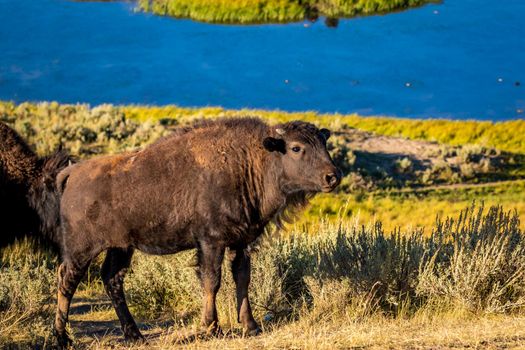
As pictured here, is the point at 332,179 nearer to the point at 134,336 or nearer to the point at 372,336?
the point at 372,336

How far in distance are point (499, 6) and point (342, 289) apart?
51163 millimetres

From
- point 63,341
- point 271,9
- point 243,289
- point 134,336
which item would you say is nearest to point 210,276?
point 243,289

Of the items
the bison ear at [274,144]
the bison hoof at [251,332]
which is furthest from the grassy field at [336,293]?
the bison ear at [274,144]

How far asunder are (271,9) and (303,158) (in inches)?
1892

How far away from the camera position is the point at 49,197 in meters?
10.1

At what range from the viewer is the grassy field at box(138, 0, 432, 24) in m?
55.9

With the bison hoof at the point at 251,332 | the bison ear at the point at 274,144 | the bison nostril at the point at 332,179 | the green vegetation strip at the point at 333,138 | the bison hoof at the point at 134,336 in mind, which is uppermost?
the bison ear at the point at 274,144

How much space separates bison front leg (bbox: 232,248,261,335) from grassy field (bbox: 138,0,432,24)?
47.4 metres

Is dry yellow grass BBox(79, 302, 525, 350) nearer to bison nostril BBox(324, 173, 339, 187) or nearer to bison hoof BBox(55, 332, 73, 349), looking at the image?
bison hoof BBox(55, 332, 73, 349)

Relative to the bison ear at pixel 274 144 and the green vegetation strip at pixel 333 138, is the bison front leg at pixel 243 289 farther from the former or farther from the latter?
the green vegetation strip at pixel 333 138

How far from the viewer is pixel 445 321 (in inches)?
366

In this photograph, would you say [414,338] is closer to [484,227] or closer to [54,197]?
[484,227]

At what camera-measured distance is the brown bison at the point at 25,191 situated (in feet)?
33.2

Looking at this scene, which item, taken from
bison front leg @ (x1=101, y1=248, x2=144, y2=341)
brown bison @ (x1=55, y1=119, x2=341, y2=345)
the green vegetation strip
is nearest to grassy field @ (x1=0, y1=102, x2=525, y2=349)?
bison front leg @ (x1=101, y1=248, x2=144, y2=341)
